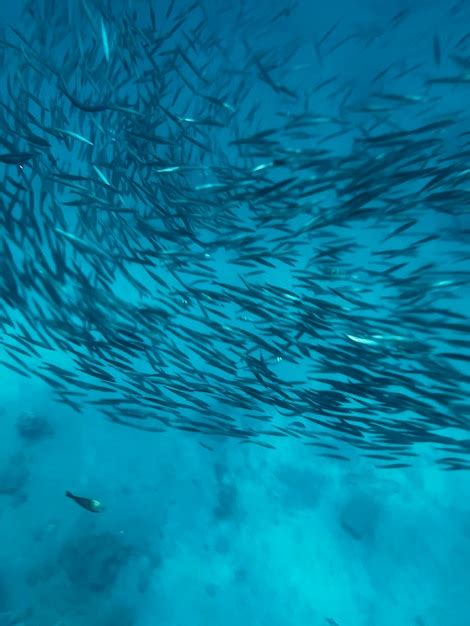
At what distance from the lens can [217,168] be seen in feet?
19.0

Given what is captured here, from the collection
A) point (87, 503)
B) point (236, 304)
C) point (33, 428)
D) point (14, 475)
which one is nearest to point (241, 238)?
point (87, 503)

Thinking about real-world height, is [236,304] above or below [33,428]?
above

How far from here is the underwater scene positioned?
5.50 meters

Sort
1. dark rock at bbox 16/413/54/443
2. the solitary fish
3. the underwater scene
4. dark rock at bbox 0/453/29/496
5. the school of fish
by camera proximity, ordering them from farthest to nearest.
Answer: dark rock at bbox 16/413/54/443 < dark rock at bbox 0/453/29/496 < the underwater scene < the school of fish < the solitary fish

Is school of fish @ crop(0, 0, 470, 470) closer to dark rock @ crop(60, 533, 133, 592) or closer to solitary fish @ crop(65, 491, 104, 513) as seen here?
solitary fish @ crop(65, 491, 104, 513)

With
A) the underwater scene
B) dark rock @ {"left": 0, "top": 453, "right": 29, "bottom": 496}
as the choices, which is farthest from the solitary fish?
dark rock @ {"left": 0, "top": 453, "right": 29, "bottom": 496}

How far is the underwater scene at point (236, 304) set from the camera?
550 centimetres

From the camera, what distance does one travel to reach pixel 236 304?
12.7m

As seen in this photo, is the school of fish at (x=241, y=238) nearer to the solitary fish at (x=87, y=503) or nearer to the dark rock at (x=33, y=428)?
the solitary fish at (x=87, y=503)

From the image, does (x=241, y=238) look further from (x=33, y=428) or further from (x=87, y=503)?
(x=33, y=428)

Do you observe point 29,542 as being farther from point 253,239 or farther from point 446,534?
point 446,534

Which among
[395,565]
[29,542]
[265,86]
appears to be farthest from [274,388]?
[395,565]

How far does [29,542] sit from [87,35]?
13271mm

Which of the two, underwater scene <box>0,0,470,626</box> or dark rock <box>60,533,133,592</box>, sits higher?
underwater scene <box>0,0,470,626</box>
